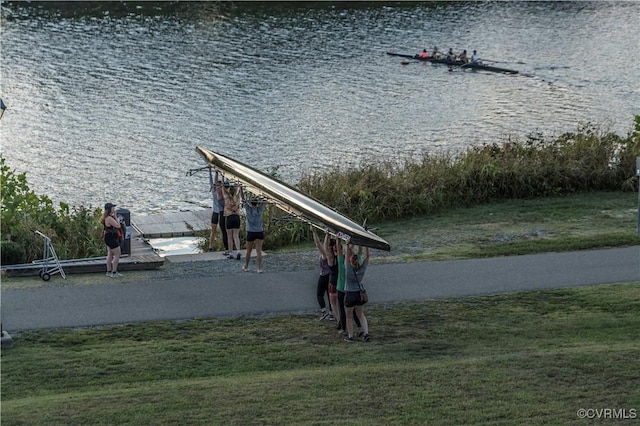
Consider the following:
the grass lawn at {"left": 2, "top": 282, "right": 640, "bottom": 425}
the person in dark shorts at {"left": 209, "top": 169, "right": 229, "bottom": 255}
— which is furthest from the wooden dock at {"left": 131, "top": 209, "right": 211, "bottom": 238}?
the grass lawn at {"left": 2, "top": 282, "right": 640, "bottom": 425}

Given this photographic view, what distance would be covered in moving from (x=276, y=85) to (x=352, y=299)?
36.4 meters

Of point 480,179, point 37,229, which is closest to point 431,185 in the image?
point 480,179

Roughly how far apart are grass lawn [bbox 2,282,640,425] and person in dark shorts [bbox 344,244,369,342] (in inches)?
11.8

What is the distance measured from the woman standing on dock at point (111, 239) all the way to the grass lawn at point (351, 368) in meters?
3.41

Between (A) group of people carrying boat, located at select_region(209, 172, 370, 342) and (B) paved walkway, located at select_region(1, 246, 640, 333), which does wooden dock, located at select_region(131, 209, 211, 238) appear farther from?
(A) group of people carrying boat, located at select_region(209, 172, 370, 342)

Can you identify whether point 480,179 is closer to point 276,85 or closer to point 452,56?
point 276,85

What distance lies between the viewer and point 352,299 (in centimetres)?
1655

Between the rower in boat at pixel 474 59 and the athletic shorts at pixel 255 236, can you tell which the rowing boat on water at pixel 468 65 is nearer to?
the rower in boat at pixel 474 59

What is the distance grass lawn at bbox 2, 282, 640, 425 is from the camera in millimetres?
13461

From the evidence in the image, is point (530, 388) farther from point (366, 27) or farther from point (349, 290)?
point (366, 27)

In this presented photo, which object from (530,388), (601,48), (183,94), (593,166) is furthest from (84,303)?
(601,48)

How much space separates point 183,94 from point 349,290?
3488cm

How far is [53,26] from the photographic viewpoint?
64688 mm

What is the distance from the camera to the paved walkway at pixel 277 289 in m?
17.8
